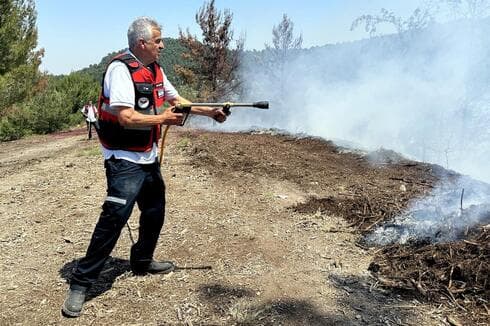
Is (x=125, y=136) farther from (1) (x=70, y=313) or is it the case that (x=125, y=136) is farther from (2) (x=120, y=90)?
(1) (x=70, y=313)

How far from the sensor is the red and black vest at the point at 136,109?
2.80 m

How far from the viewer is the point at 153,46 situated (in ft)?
9.37

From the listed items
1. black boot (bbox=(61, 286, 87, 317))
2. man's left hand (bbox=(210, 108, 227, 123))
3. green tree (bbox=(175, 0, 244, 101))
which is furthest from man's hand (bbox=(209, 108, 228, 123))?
green tree (bbox=(175, 0, 244, 101))

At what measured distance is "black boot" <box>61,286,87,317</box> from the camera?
112 inches

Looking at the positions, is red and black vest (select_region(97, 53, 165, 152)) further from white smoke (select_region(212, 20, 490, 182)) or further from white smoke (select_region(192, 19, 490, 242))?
white smoke (select_region(212, 20, 490, 182))

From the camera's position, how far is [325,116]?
1686 centimetres

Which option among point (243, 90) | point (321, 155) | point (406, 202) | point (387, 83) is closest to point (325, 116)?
point (387, 83)

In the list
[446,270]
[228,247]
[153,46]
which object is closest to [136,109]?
[153,46]

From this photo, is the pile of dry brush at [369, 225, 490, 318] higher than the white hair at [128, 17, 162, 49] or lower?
lower

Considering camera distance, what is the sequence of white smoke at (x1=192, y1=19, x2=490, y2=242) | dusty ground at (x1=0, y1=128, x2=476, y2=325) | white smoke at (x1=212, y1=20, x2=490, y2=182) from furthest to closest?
white smoke at (x1=212, y1=20, x2=490, y2=182), white smoke at (x1=192, y1=19, x2=490, y2=242), dusty ground at (x1=0, y1=128, x2=476, y2=325)

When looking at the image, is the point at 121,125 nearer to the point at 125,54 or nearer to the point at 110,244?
the point at 125,54

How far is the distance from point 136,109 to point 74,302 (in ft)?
4.29

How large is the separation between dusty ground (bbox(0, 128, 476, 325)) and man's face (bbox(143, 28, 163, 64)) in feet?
5.36

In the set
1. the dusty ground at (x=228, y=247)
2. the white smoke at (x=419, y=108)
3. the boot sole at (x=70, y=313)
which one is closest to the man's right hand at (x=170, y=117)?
the dusty ground at (x=228, y=247)
